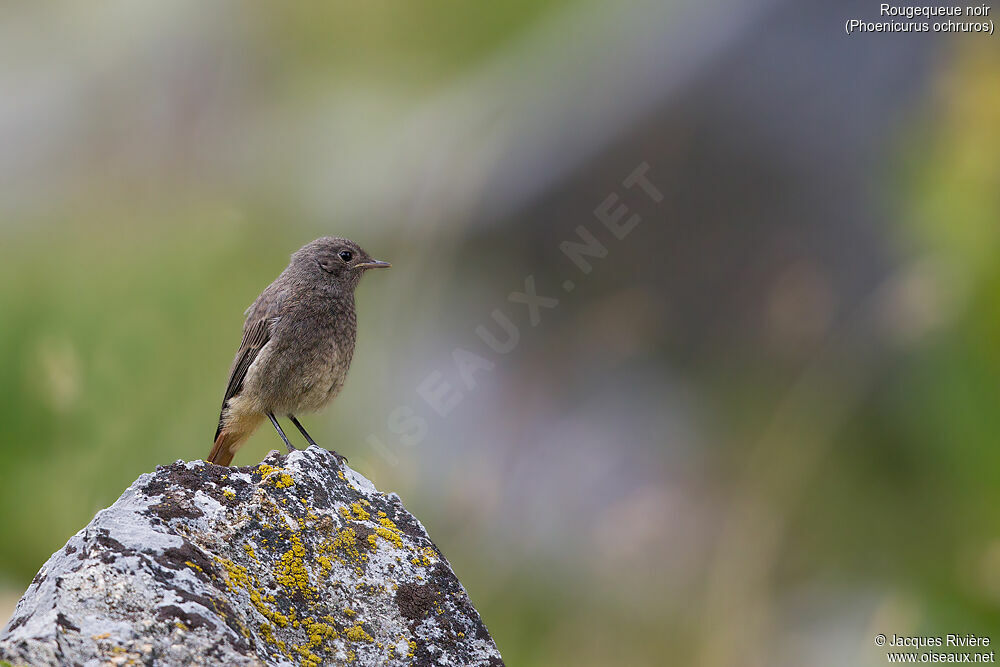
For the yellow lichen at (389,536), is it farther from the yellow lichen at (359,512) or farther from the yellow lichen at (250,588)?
the yellow lichen at (250,588)

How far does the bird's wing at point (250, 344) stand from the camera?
6.01m

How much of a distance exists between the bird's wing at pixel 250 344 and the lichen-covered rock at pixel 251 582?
5.89 ft

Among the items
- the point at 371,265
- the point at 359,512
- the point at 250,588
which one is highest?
the point at 371,265

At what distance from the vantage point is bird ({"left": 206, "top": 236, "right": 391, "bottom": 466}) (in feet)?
19.4

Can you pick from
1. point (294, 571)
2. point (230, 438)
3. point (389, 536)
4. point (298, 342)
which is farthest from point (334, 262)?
point (294, 571)

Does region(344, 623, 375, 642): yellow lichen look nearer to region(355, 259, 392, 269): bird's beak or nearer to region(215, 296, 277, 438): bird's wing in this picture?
region(215, 296, 277, 438): bird's wing

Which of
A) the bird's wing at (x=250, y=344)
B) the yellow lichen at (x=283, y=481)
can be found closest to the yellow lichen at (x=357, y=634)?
the yellow lichen at (x=283, y=481)

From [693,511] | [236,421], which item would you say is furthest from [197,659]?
[693,511]

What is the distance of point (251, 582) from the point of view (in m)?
3.56

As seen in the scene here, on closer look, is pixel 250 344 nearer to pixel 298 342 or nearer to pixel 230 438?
pixel 298 342

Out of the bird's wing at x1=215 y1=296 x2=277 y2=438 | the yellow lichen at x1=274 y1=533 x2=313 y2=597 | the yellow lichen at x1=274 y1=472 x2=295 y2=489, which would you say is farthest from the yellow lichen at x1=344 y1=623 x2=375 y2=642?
the bird's wing at x1=215 y1=296 x2=277 y2=438

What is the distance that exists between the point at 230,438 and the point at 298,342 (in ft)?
3.05

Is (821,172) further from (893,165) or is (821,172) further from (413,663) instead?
(413,663)

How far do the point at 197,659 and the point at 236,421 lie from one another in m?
3.29
